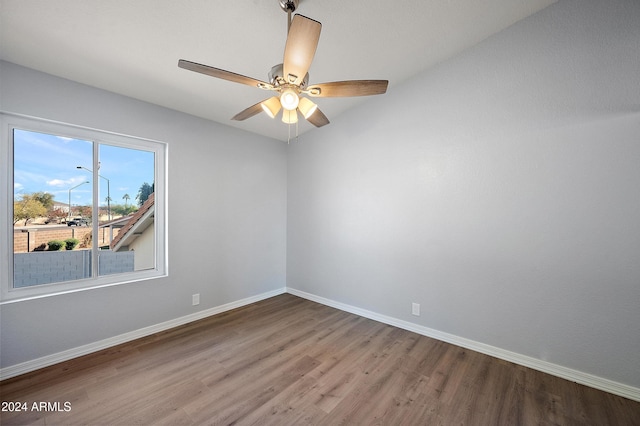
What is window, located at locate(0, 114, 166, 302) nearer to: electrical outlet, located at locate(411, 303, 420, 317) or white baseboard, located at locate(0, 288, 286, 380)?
white baseboard, located at locate(0, 288, 286, 380)

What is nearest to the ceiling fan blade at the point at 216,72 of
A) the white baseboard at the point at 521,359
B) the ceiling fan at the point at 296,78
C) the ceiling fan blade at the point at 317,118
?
the ceiling fan at the point at 296,78

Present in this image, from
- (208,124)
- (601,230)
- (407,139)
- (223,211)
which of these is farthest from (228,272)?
(601,230)

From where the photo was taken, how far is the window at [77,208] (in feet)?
6.65

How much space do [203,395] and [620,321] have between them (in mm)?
3180

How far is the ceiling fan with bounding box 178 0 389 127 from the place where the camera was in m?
1.24

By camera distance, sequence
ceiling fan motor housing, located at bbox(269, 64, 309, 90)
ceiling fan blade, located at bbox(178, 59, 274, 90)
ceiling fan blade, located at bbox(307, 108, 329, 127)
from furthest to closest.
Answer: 1. ceiling fan blade, located at bbox(307, 108, 329, 127)
2. ceiling fan motor housing, located at bbox(269, 64, 309, 90)
3. ceiling fan blade, located at bbox(178, 59, 274, 90)

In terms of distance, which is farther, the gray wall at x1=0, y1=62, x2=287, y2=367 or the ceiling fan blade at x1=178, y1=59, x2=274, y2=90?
the gray wall at x1=0, y1=62, x2=287, y2=367

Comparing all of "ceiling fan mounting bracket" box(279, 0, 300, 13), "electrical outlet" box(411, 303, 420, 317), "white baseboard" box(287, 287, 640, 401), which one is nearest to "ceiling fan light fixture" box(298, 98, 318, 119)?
"ceiling fan mounting bracket" box(279, 0, 300, 13)

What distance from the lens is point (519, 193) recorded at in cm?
220

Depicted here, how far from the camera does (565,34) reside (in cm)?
200

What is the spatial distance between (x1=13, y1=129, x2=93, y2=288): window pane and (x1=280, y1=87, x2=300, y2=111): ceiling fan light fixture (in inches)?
85.1

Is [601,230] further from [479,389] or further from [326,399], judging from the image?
[326,399]

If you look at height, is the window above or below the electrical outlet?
above

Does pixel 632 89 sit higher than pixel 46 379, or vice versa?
pixel 632 89
